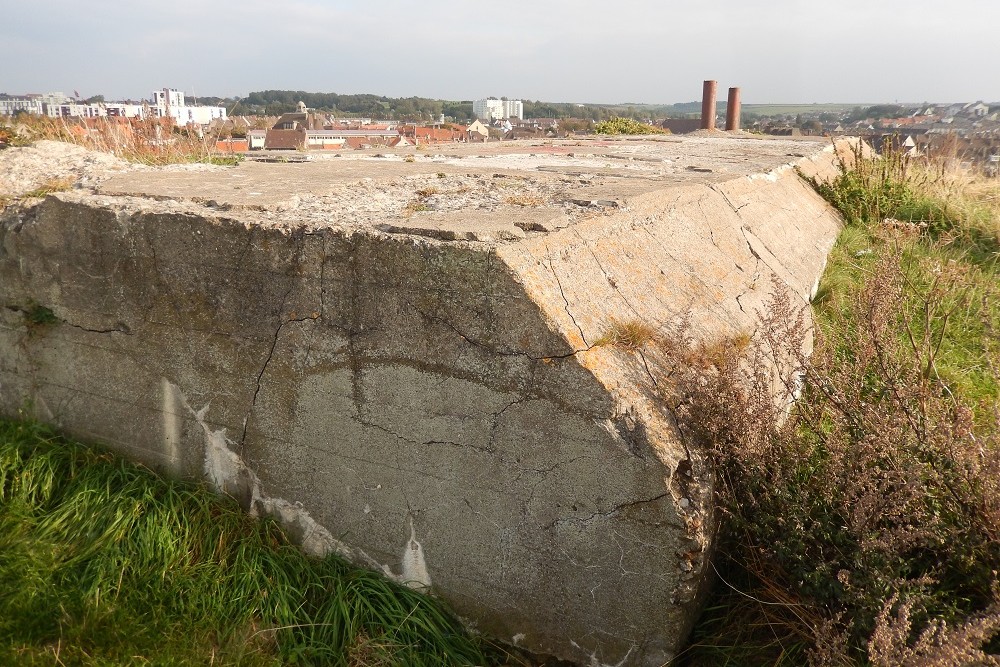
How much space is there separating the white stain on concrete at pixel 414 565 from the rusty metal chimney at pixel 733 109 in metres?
13.1

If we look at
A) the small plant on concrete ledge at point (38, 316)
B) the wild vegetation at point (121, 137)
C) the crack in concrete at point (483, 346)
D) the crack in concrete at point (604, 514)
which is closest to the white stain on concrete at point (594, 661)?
the crack in concrete at point (604, 514)

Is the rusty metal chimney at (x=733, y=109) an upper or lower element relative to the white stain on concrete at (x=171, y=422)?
upper

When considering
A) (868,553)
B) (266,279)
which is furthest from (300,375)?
(868,553)

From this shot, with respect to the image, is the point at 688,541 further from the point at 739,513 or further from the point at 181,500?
the point at 181,500

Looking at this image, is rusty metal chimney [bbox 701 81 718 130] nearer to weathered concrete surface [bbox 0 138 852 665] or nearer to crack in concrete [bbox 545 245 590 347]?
weathered concrete surface [bbox 0 138 852 665]

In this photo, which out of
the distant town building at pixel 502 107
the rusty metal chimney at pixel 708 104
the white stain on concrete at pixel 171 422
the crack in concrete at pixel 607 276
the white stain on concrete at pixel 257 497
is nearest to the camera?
the crack in concrete at pixel 607 276

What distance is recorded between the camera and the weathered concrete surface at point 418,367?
2148 mm

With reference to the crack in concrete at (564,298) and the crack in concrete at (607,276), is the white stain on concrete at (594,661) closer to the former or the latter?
the crack in concrete at (564,298)

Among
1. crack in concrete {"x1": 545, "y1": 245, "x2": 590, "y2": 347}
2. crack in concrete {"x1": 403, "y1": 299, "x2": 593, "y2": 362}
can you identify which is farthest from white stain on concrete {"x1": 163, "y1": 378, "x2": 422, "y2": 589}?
crack in concrete {"x1": 545, "y1": 245, "x2": 590, "y2": 347}

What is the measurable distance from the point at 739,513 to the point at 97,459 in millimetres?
2373

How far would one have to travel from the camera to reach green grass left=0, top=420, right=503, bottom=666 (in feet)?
7.54

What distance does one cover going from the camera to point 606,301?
236 cm

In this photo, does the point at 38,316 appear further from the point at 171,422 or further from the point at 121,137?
the point at 121,137

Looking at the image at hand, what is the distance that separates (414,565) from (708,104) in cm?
1329
